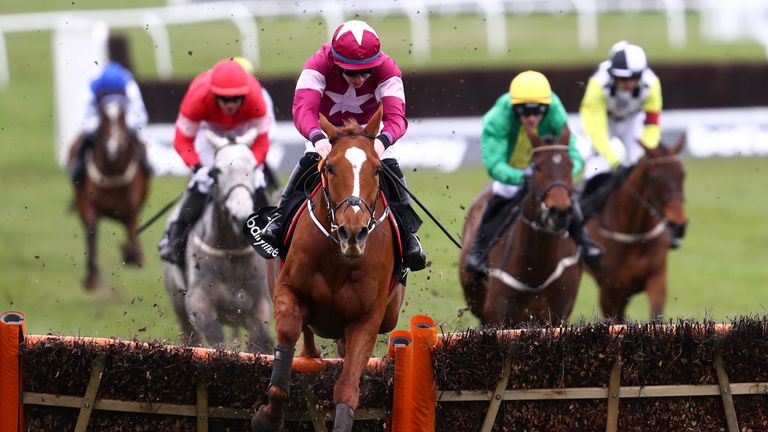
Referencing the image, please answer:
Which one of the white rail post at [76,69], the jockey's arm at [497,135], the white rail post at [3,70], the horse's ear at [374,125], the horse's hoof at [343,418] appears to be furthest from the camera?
the white rail post at [3,70]

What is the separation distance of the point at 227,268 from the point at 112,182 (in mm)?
4621

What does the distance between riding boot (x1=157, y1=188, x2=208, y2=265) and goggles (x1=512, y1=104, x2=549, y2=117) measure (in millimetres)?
2186

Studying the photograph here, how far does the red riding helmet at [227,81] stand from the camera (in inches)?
372

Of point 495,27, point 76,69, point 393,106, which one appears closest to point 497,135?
point 393,106

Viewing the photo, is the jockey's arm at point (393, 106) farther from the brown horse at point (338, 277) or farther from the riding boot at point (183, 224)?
the riding boot at point (183, 224)

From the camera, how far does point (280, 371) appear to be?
638cm

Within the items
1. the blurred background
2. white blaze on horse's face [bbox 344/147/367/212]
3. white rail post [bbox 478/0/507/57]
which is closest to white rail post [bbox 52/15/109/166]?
the blurred background

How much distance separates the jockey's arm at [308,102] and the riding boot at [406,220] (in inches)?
20.9

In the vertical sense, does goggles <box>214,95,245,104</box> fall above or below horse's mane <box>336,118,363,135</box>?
below

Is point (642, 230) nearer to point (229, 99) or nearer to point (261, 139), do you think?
point (261, 139)

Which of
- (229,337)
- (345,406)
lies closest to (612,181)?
(229,337)

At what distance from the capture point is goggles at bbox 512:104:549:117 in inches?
374

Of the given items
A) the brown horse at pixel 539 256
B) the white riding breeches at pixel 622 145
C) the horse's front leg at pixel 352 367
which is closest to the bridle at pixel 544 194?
the brown horse at pixel 539 256

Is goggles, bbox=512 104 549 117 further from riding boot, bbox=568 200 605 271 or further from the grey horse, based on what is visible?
the grey horse
